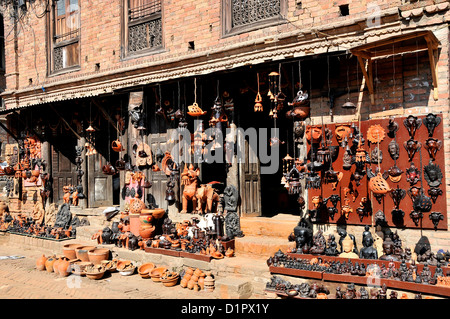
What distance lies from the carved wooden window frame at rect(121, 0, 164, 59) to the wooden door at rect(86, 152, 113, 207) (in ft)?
11.5

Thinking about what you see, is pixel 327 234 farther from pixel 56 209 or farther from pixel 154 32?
pixel 56 209

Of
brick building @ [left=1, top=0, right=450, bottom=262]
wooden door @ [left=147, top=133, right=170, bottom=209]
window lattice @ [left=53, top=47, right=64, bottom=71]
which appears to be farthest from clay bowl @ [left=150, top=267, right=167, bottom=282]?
window lattice @ [left=53, top=47, right=64, bottom=71]

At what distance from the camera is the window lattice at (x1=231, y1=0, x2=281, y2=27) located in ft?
27.2

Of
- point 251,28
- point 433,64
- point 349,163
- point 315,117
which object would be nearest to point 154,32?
point 251,28

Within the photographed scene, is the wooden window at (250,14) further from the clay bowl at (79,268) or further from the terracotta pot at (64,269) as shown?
the terracotta pot at (64,269)

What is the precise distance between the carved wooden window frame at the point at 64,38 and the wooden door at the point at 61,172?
2.64 meters

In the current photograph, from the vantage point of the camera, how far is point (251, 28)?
28.0 ft

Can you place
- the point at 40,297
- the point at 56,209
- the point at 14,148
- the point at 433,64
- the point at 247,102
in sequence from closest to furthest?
the point at 433,64 < the point at 40,297 < the point at 247,102 < the point at 56,209 < the point at 14,148

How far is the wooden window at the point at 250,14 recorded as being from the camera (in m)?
8.22

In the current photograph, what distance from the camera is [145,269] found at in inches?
317

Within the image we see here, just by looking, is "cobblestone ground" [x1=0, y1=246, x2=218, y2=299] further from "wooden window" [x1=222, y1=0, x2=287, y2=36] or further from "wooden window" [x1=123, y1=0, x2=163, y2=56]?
→ "wooden window" [x1=123, y1=0, x2=163, y2=56]

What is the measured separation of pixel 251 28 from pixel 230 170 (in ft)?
10.3

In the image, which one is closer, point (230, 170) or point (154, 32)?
point (230, 170)

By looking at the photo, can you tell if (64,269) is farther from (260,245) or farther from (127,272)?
(260,245)
